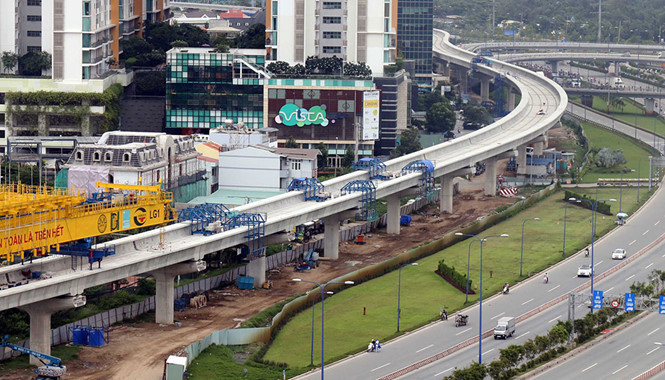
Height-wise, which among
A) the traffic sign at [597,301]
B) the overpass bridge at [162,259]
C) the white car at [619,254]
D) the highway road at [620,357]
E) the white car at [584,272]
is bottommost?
the highway road at [620,357]

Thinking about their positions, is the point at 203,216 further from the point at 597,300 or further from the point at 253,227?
the point at 597,300

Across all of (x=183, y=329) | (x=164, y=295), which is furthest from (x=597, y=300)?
(x=164, y=295)

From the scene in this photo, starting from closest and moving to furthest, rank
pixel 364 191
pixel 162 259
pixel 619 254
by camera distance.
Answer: pixel 162 259
pixel 619 254
pixel 364 191

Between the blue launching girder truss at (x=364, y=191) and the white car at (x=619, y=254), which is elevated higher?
the blue launching girder truss at (x=364, y=191)

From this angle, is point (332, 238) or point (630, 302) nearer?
point (630, 302)

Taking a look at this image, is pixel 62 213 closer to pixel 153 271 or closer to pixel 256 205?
pixel 153 271

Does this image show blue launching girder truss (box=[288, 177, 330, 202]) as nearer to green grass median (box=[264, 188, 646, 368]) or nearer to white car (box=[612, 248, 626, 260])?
green grass median (box=[264, 188, 646, 368])

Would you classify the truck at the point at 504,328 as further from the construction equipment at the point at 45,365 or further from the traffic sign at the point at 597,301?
the construction equipment at the point at 45,365

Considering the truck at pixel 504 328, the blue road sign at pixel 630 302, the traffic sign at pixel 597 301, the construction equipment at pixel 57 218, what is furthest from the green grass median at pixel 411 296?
the blue road sign at pixel 630 302
